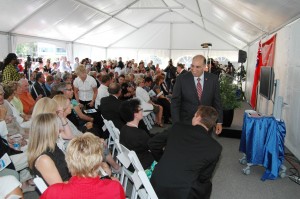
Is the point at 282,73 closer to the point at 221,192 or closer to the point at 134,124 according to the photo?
the point at 221,192

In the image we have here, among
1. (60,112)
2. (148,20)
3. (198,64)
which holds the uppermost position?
(148,20)

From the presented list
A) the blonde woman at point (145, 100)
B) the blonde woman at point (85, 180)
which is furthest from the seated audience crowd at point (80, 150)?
the blonde woman at point (145, 100)

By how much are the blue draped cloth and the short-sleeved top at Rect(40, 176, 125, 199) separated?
9.75 feet

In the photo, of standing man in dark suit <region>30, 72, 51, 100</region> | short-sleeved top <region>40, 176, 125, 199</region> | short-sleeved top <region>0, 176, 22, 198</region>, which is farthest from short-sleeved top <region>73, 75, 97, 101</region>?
short-sleeved top <region>40, 176, 125, 199</region>

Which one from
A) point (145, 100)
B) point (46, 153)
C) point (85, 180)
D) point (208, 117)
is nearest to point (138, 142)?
point (208, 117)

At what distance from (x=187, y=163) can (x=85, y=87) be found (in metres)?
4.17

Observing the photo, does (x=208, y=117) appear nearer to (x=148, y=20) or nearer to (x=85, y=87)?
(x=85, y=87)

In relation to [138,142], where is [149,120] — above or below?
below

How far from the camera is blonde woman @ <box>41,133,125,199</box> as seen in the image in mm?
1442

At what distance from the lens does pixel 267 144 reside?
3918 millimetres

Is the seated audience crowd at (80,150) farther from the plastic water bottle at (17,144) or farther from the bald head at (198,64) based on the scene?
the bald head at (198,64)

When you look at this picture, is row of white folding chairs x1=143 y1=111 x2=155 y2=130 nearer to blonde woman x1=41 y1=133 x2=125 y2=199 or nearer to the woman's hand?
the woman's hand

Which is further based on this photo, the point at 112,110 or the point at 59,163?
the point at 112,110

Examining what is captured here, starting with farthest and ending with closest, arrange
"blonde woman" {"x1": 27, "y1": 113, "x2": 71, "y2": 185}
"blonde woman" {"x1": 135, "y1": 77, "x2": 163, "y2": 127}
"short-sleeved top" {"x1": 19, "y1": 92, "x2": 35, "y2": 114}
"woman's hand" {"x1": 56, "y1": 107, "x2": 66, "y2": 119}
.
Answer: "blonde woman" {"x1": 135, "y1": 77, "x2": 163, "y2": 127} → "short-sleeved top" {"x1": 19, "y1": 92, "x2": 35, "y2": 114} → "woman's hand" {"x1": 56, "y1": 107, "x2": 66, "y2": 119} → "blonde woman" {"x1": 27, "y1": 113, "x2": 71, "y2": 185}
